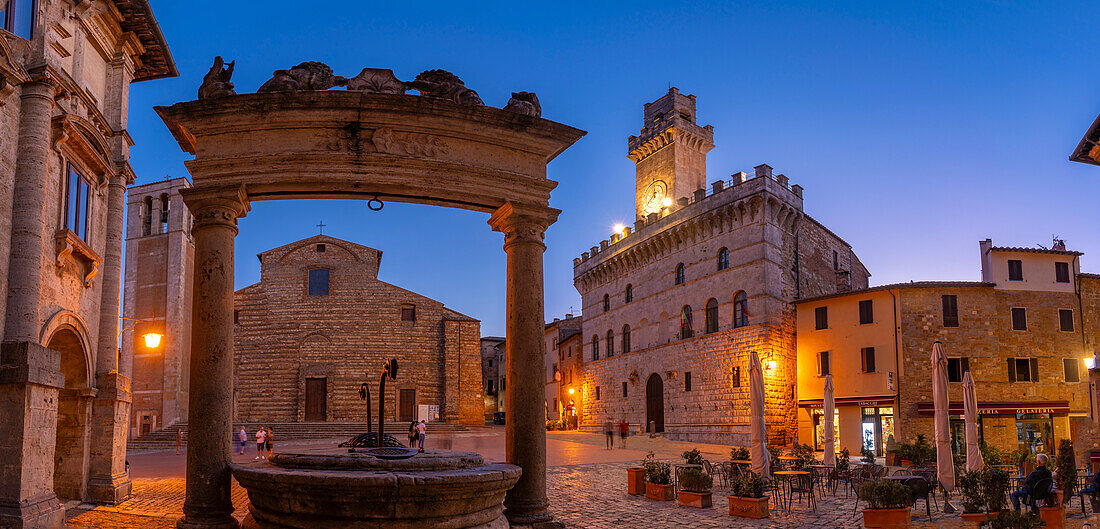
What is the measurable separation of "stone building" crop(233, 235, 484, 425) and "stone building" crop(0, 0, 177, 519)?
27.3 meters

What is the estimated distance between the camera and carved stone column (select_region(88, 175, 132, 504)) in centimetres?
1377

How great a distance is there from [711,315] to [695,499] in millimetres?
23847

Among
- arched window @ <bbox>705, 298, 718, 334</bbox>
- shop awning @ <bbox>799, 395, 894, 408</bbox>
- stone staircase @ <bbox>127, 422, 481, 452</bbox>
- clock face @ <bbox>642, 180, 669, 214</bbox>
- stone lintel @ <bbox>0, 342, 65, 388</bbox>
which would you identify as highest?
clock face @ <bbox>642, 180, 669, 214</bbox>

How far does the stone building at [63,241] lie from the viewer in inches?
420

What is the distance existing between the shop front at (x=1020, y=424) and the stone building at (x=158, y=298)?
1321 inches

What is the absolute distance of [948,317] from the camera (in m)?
29.4

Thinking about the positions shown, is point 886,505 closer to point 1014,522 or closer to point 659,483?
point 1014,522

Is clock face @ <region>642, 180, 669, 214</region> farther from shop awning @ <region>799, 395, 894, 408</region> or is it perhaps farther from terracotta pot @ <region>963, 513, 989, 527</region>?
terracotta pot @ <region>963, 513, 989, 527</region>

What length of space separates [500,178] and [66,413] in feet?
33.2

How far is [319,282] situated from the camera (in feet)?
144

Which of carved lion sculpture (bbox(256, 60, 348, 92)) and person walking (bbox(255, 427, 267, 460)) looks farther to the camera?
person walking (bbox(255, 427, 267, 460))

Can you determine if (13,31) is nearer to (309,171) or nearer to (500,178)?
(309,171)

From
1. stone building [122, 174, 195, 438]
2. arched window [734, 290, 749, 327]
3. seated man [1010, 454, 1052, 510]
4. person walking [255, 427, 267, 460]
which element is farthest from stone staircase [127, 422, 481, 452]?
seated man [1010, 454, 1052, 510]

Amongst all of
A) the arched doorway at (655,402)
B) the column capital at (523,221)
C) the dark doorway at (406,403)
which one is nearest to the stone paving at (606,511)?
the column capital at (523,221)
